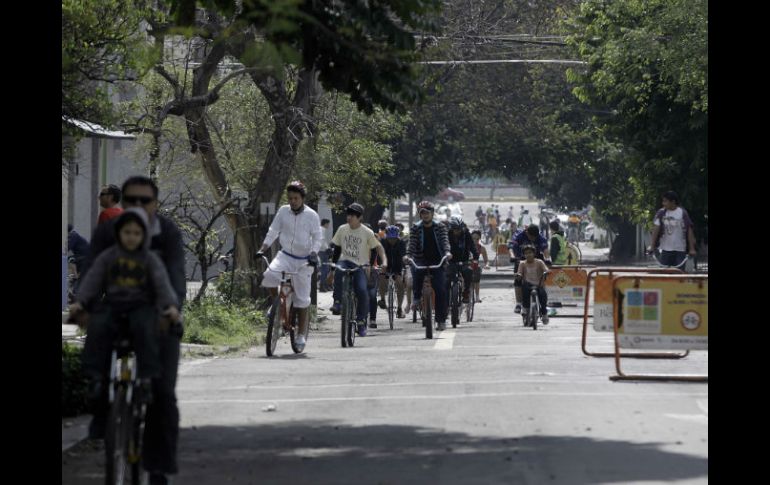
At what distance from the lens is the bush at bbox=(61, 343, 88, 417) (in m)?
11.0

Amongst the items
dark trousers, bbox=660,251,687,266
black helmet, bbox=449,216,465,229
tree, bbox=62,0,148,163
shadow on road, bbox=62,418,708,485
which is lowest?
shadow on road, bbox=62,418,708,485

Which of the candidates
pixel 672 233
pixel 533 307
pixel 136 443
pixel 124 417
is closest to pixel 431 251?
pixel 533 307

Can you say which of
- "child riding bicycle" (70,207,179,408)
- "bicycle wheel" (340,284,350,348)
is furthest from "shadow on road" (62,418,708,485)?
"bicycle wheel" (340,284,350,348)

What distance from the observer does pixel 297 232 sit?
55.8 ft

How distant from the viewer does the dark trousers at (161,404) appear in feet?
26.0

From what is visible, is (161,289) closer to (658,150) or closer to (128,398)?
(128,398)

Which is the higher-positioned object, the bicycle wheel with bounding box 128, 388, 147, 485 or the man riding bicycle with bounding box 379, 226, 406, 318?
the man riding bicycle with bounding box 379, 226, 406, 318

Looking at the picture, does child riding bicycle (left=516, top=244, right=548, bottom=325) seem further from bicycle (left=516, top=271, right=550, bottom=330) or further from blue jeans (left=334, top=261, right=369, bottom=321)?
blue jeans (left=334, top=261, right=369, bottom=321)

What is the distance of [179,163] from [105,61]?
62.3 feet

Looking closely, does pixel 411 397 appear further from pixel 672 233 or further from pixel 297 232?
pixel 672 233

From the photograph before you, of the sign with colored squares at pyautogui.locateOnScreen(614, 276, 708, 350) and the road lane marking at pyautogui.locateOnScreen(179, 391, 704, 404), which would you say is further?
the sign with colored squares at pyautogui.locateOnScreen(614, 276, 708, 350)

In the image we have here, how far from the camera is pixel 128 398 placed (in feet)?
25.8

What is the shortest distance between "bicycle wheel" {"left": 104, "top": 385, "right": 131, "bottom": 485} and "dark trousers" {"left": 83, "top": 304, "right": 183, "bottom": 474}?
0.17 meters
